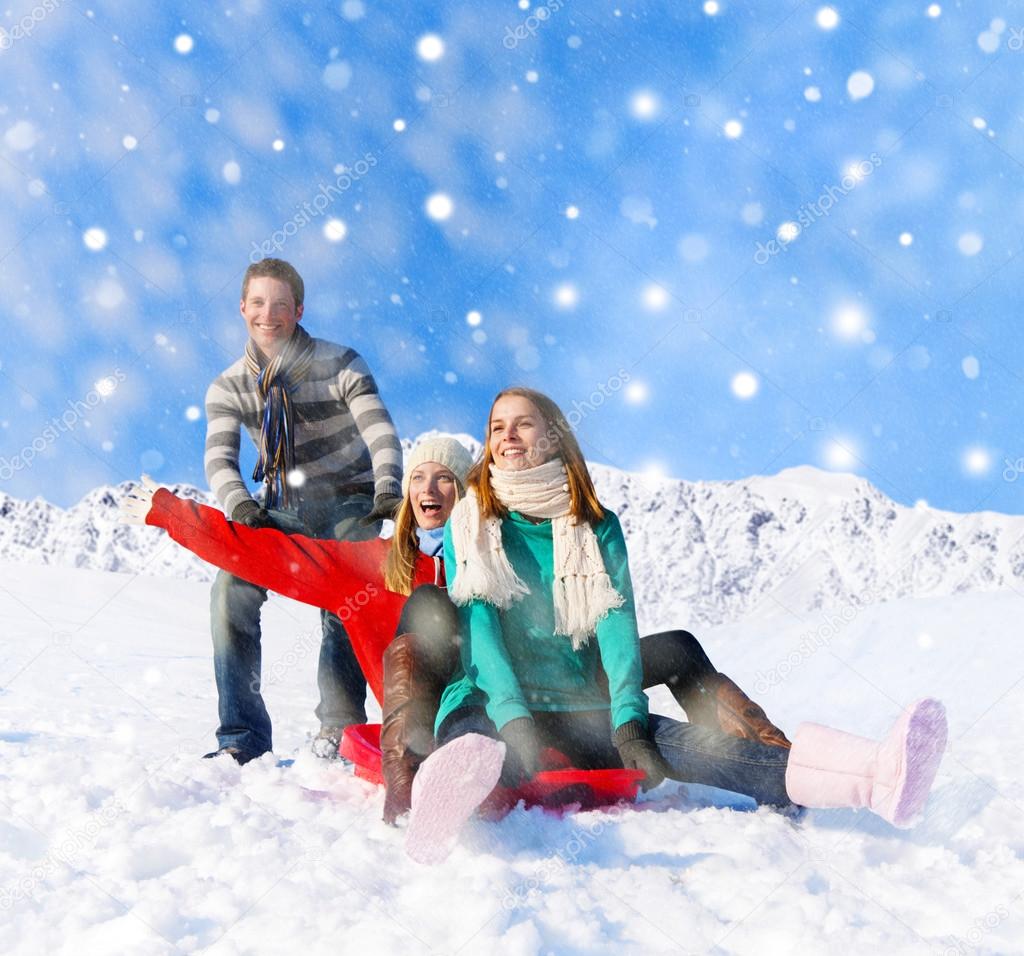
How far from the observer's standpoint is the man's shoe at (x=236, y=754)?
344 cm

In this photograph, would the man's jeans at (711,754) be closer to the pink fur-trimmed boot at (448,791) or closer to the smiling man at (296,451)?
the pink fur-trimmed boot at (448,791)

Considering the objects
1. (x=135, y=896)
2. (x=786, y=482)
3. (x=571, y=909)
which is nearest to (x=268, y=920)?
(x=135, y=896)

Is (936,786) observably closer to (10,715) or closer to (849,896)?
(849,896)

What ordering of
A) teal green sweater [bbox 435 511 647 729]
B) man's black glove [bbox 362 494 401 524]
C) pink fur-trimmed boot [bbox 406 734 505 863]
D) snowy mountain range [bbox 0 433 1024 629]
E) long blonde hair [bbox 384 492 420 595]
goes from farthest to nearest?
snowy mountain range [bbox 0 433 1024 629] → man's black glove [bbox 362 494 401 524] → long blonde hair [bbox 384 492 420 595] → teal green sweater [bbox 435 511 647 729] → pink fur-trimmed boot [bbox 406 734 505 863]

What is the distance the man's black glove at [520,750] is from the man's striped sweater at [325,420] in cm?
145

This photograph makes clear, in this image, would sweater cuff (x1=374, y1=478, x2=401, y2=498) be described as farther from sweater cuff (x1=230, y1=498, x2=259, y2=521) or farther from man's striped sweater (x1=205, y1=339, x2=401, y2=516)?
sweater cuff (x1=230, y1=498, x2=259, y2=521)

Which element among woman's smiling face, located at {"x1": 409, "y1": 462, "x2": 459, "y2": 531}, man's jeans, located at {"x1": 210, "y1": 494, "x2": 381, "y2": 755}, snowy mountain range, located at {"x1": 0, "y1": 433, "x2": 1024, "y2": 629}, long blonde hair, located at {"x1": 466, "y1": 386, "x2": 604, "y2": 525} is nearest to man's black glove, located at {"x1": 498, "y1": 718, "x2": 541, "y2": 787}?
long blonde hair, located at {"x1": 466, "y1": 386, "x2": 604, "y2": 525}

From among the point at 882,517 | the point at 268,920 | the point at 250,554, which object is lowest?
the point at 268,920

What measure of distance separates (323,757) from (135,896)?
1.46 metres

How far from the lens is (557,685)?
297 centimetres

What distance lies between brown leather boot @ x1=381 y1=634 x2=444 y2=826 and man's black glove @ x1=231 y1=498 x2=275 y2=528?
1.01 meters

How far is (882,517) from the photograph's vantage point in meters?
136

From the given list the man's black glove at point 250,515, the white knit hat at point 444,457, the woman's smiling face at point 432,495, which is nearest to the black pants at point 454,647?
the woman's smiling face at point 432,495

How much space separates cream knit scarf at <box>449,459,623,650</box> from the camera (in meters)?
2.96
